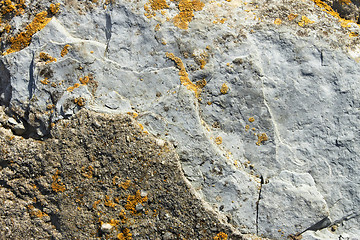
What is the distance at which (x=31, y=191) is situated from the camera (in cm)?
416

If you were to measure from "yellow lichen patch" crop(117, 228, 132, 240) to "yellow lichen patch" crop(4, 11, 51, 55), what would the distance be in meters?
2.87

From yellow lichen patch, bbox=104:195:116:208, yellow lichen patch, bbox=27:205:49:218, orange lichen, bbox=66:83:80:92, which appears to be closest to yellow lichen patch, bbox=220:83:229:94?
→ orange lichen, bbox=66:83:80:92

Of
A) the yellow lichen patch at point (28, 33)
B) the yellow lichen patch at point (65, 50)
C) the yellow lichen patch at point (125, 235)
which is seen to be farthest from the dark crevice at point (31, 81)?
the yellow lichen patch at point (125, 235)

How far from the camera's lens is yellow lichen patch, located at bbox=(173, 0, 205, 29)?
14.3 feet

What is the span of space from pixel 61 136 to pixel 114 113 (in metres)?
0.74

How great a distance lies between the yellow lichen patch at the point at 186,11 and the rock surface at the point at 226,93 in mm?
14

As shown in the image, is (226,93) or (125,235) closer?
(125,235)

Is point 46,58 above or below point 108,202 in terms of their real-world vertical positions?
above

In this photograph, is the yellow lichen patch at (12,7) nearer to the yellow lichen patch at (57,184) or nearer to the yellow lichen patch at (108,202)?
the yellow lichen patch at (57,184)

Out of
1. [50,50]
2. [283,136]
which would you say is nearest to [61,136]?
[50,50]

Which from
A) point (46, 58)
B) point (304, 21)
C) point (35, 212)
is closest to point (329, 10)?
point (304, 21)

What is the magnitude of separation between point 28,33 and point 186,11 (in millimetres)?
2234

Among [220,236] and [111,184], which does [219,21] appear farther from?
[220,236]

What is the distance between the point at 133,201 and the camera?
3.94 metres
